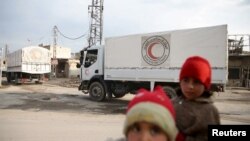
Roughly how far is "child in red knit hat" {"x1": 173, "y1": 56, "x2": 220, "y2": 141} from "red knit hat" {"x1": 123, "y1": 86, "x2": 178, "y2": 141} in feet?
1.97

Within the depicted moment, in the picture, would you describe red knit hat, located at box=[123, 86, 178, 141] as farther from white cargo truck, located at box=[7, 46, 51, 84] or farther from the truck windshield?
white cargo truck, located at box=[7, 46, 51, 84]

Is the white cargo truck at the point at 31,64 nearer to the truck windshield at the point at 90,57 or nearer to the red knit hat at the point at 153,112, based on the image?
the truck windshield at the point at 90,57

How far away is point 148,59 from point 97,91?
155 inches

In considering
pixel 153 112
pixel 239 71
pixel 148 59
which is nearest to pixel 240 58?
pixel 239 71

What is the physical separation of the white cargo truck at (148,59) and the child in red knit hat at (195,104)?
9.76 metres

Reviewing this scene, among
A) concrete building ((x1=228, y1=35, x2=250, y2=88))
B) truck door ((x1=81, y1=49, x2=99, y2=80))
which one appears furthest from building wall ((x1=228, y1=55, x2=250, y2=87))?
truck door ((x1=81, y1=49, x2=99, y2=80))

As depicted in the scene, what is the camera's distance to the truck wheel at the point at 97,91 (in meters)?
17.5

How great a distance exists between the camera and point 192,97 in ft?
8.34

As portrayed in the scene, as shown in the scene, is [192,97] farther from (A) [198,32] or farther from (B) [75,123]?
(A) [198,32]

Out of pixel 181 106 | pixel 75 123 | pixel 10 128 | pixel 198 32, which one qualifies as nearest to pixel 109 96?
pixel 198 32

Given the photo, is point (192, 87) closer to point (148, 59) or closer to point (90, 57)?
point (148, 59)

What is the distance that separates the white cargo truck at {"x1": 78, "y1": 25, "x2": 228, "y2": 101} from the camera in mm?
13641

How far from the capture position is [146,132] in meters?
1.76

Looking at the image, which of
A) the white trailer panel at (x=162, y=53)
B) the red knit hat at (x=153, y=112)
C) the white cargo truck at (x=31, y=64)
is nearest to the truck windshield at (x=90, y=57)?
the white trailer panel at (x=162, y=53)
